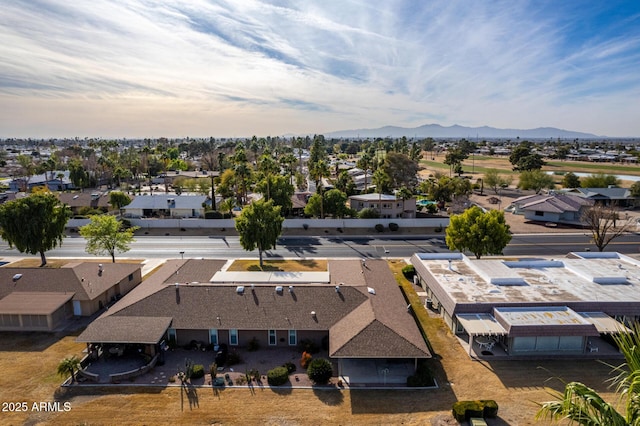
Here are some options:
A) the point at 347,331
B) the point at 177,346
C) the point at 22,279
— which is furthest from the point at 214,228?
the point at 347,331

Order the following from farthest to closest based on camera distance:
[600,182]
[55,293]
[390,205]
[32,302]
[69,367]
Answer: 1. [600,182]
2. [390,205]
3. [55,293]
4. [32,302]
5. [69,367]

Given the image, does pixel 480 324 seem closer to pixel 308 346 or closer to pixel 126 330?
pixel 308 346

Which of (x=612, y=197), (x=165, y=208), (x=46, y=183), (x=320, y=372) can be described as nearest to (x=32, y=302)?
(x=320, y=372)

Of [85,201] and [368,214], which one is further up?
[85,201]

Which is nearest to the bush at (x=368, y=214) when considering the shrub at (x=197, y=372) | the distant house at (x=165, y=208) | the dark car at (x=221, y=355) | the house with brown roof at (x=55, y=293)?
the distant house at (x=165, y=208)

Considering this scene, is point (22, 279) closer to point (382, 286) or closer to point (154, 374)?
point (154, 374)

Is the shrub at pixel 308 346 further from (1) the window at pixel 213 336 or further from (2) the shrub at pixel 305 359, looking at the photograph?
(1) the window at pixel 213 336

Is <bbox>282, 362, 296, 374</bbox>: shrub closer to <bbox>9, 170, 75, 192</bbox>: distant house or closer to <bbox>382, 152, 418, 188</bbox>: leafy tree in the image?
<bbox>382, 152, 418, 188</bbox>: leafy tree
